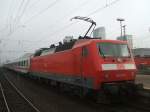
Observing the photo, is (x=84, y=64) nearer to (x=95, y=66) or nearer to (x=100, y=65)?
(x=95, y=66)

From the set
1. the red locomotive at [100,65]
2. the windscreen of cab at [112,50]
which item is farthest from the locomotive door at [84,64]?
the windscreen of cab at [112,50]

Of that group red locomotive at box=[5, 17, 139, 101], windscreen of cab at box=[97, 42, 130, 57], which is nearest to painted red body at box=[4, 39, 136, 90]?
red locomotive at box=[5, 17, 139, 101]

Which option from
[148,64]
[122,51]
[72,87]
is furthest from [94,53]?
[148,64]

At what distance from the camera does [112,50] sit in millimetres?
13109

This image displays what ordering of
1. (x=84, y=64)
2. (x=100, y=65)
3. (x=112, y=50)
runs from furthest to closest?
(x=84, y=64) → (x=112, y=50) → (x=100, y=65)

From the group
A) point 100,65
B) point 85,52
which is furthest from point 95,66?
point 85,52

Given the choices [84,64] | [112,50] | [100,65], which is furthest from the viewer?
[84,64]

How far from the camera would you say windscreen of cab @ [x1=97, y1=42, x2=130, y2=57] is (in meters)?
12.9

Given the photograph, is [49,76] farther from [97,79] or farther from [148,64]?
[148,64]

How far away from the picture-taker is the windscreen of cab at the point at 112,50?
42.3ft

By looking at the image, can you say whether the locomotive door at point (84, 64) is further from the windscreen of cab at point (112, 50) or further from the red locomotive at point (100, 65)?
the windscreen of cab at point (112, 50)

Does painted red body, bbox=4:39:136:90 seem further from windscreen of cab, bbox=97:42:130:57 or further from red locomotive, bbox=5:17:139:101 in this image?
windscreen of cab, bbox=97:42:130:57

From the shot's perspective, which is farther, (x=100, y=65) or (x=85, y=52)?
(x=85, y=52)

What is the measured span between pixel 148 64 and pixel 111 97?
113ft
